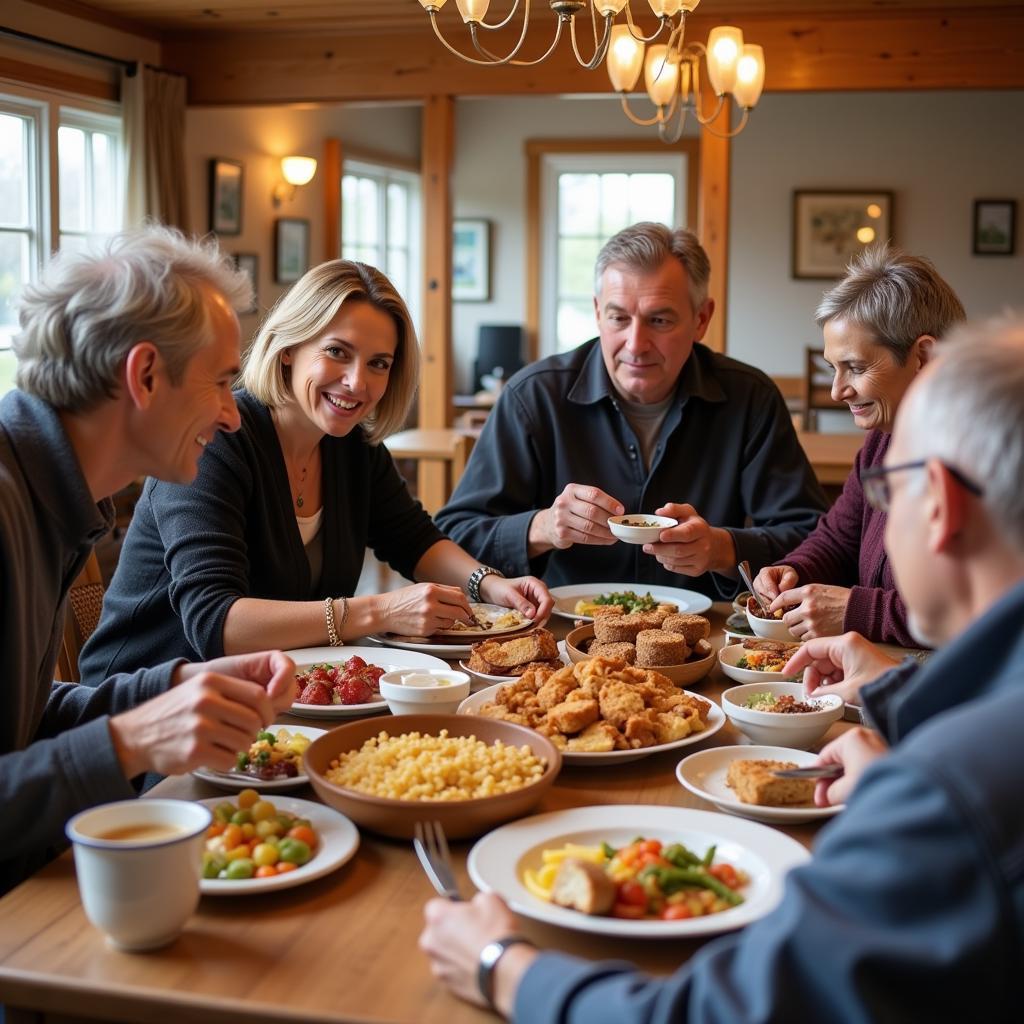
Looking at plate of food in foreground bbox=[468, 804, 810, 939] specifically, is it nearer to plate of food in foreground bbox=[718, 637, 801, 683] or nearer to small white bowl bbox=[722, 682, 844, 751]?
small white bowl bbox=[722, 682, 844, 751]

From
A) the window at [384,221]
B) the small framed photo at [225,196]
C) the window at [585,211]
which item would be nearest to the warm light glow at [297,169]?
the small framed photo at [225,196]

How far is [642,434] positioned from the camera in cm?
312

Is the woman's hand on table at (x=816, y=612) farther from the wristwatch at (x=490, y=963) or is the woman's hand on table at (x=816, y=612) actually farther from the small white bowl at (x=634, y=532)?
the wristwatch at (x=490, y=963)

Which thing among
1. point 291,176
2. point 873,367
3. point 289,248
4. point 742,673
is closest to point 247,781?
point 742,673

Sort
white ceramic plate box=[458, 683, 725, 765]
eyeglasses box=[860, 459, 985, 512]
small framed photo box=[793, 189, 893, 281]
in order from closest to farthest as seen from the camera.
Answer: eyeglasses box=[860, 459, 985, 512] → white ceramic plate box=[458, 683, 725, 765] → small framed photo box=[793, 189, 893, 281]

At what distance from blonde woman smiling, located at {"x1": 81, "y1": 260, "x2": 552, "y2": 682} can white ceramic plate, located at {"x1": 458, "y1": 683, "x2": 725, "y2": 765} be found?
393 millimetres

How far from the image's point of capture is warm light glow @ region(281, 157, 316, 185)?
28.4 ft

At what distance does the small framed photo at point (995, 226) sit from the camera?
9.77 metres

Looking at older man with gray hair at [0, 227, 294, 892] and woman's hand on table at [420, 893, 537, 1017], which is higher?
older man with gray hair at [0, 227, 294, 892]

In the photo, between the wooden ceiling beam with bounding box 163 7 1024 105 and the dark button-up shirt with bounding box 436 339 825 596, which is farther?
the wooden ceiling beam with bounding box 163 7 1024 105

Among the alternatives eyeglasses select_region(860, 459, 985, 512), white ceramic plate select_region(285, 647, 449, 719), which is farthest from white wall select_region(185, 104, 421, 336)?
eyeglasses select_region(860, 459, 985, 512)

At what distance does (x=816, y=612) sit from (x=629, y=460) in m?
0.94

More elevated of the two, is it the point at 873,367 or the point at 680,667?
the point at 873,367

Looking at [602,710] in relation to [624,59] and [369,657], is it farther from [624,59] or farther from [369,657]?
[624,59]
